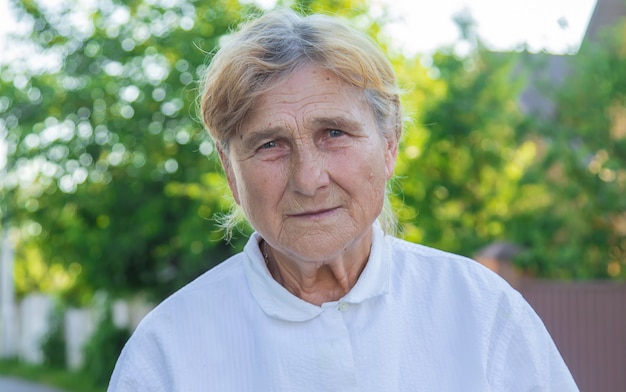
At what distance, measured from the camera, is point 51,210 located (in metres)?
12.0

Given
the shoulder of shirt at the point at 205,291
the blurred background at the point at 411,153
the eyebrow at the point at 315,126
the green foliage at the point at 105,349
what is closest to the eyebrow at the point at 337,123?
the eyebrow at the point at 315,126

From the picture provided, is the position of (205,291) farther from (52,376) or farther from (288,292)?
(52,376)

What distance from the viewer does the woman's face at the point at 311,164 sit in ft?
6.43

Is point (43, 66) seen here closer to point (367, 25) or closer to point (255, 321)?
point (367, 25)

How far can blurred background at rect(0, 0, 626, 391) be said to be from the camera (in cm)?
997

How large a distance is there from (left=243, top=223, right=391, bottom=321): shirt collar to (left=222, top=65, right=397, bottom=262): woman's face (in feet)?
0.33

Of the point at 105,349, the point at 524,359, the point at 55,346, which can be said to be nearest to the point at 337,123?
the point at 524,359

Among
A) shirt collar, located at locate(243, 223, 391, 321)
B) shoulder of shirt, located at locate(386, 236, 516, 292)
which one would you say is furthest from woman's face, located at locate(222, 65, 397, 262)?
shoulder of shirt, located at locate(386, 236, 516, 292)

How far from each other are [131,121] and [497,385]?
951 centimetres

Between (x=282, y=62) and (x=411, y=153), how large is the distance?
8959mm

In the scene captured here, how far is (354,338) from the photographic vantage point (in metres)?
2.02

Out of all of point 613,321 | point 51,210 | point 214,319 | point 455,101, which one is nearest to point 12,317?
point 51,210

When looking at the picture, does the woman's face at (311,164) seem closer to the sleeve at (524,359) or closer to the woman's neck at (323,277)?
the woman's neck at (323,277)

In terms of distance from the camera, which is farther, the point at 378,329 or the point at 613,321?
the point at 613,321
